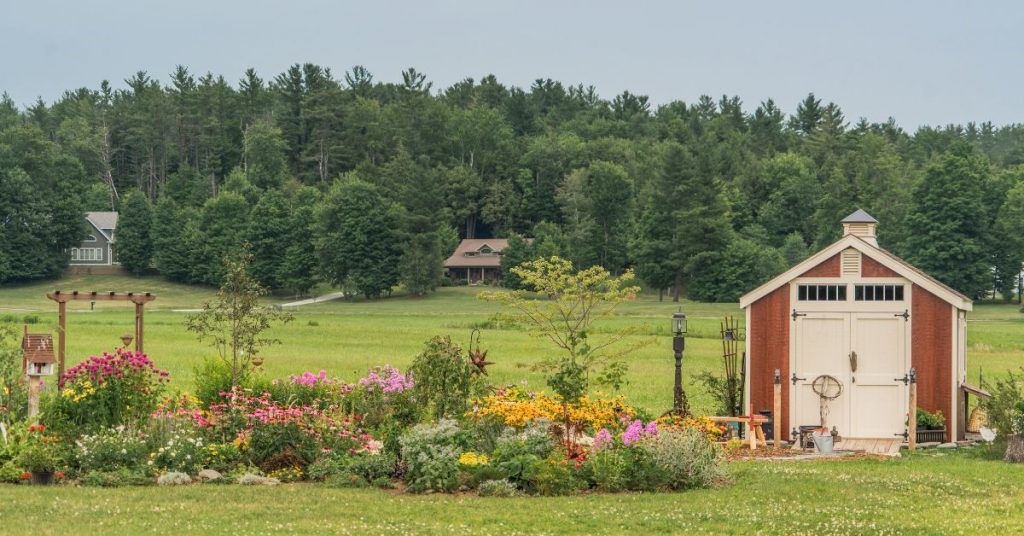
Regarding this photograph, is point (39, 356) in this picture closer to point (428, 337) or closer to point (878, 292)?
point (878, 292)

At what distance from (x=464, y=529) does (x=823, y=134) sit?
136 m

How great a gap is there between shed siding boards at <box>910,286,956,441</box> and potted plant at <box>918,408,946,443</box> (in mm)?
205

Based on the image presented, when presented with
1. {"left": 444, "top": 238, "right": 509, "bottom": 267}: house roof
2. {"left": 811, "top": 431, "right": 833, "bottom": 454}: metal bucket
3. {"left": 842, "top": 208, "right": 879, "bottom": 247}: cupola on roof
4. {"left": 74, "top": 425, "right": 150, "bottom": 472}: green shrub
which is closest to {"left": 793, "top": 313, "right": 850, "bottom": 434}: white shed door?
{"left": 811, "top": 431, "right": 833, "bottom": 454}: metal bucket

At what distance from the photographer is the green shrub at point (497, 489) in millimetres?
17781

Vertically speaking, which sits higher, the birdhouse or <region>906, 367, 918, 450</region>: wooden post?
the birdhouse

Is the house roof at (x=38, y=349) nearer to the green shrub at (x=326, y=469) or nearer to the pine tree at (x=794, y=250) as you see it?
the green shrub at (x=326, y=469)

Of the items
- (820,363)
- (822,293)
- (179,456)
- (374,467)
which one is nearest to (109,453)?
(179,456)

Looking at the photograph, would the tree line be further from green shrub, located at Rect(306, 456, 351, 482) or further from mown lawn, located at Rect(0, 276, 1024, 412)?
green shrub, located at Rect(306, 456, 351, 482)

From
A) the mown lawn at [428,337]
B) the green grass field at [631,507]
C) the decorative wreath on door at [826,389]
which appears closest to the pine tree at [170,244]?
the mown lawn at [428,337]

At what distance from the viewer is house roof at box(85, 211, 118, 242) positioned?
128750mm

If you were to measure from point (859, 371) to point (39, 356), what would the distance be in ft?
50.2

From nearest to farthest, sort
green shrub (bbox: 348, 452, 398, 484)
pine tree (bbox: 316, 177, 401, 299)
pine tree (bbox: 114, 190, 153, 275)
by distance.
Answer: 1. green shrub (bbox: 348, 452, 398, 484)
2. pine tree (bbox: 316, 177, 401, 299)
3. pine tree (bbox: 114, 190, 153, 275)

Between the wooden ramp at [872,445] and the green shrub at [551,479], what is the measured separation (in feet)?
26.7

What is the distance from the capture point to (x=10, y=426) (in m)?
19.9
